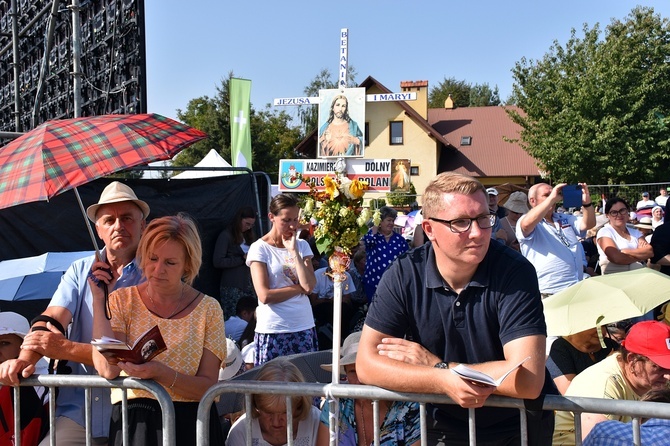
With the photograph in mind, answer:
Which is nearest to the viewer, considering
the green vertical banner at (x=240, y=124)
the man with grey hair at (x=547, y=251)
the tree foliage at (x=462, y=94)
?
the man with grey hair at (x=547, y=251)

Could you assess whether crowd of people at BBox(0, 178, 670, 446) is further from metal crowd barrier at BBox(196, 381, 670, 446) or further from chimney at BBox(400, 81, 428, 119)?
chimney at BBox(400, 81, 428, 119)

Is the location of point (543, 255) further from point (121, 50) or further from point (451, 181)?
point (121, 50)

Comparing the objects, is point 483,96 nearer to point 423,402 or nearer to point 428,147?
point 428,147

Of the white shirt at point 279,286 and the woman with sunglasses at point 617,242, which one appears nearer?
the white shirt at point 279,286

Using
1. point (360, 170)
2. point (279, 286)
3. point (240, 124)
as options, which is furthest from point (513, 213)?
point (360, 170)

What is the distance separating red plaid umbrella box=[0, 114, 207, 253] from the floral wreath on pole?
82 centimetres

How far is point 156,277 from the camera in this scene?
317 cm

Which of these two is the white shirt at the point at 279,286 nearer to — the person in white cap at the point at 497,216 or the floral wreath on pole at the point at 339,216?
the floral wreath on pole at the point at 339,216

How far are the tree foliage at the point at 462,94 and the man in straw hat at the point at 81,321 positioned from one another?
2721 inches

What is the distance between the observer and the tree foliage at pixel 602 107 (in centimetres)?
2984

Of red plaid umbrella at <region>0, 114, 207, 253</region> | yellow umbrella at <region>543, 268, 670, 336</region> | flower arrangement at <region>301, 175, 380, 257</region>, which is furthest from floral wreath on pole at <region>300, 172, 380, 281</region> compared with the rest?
yellow umbrella at <region>543, 268, 670, 336</region>

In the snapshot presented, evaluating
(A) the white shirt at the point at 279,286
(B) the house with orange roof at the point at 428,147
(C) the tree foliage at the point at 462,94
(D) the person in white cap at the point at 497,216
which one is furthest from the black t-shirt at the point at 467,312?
(C) the tree foliage at the point at 462,94

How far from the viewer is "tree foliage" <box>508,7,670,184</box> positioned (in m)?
29.8

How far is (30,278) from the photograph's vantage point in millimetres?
5609
